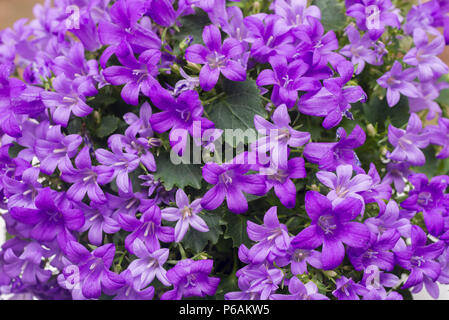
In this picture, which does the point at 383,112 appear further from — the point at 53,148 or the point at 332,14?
the point at 53,148

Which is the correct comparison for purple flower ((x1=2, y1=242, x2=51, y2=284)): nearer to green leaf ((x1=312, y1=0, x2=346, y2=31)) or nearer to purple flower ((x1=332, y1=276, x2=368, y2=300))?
purple flower ((x1=332, y1=276, x2=368, y2=300))

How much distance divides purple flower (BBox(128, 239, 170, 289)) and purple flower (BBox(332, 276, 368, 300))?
27cm

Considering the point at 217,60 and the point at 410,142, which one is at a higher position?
the point at 217,60

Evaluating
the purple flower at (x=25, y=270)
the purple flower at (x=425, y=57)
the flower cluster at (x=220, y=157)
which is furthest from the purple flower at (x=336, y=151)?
the purple flower at (x=25, y=270)

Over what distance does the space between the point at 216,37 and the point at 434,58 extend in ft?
1.37

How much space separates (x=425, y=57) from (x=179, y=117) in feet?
1.56

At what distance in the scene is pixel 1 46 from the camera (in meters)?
0.93

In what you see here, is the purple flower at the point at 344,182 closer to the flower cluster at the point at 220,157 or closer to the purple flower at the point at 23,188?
the flower cluster at the point at 220,157

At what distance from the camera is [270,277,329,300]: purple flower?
0.66m

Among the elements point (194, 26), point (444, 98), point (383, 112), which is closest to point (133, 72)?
point (194, 26)

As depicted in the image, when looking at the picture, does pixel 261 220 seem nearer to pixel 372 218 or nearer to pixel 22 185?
pixel 372 218

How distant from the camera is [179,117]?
2.31 feet
